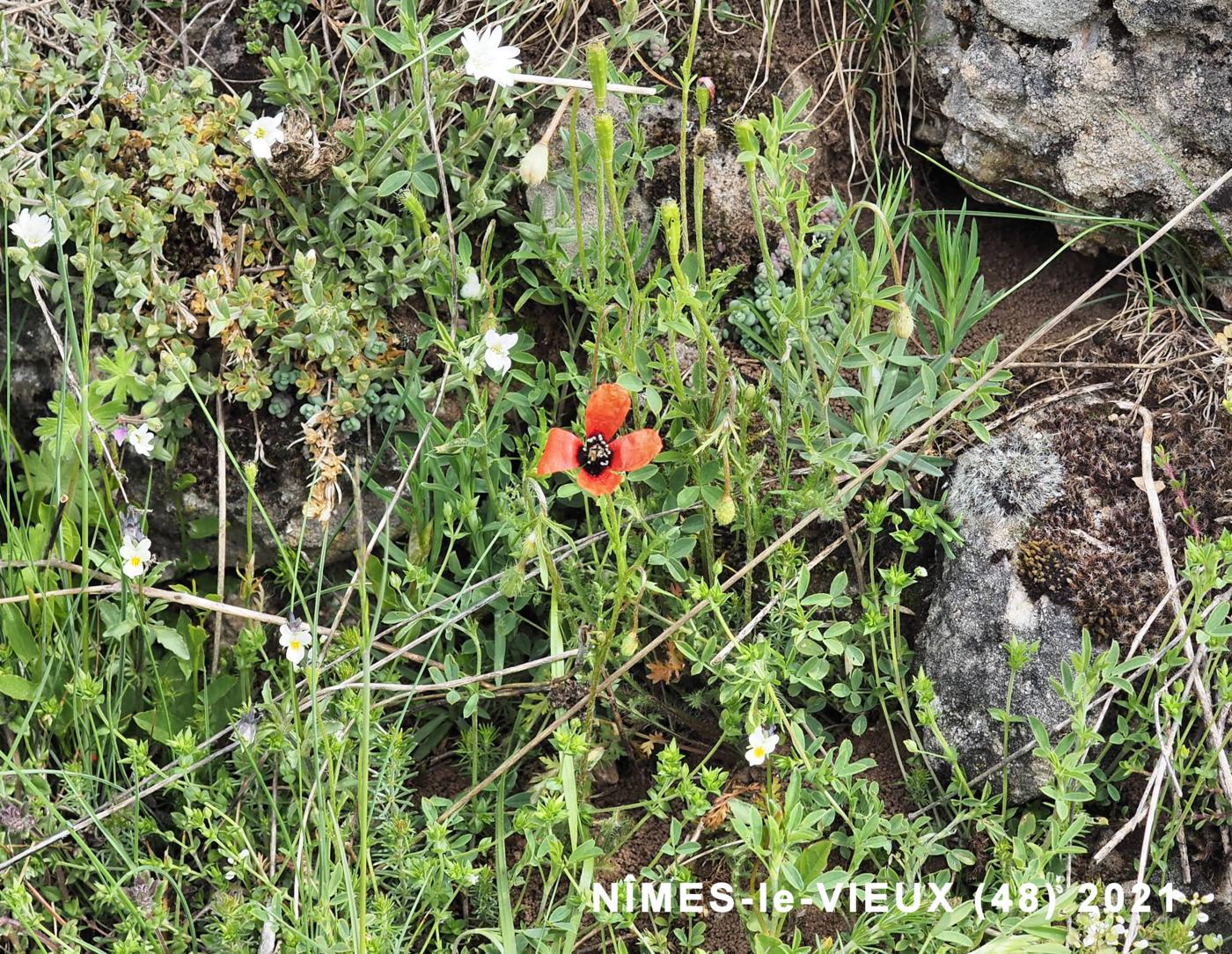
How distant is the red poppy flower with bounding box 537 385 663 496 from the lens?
1.99m

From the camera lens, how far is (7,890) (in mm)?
1978

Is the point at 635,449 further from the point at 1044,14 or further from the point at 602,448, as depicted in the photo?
the point at 1044,14

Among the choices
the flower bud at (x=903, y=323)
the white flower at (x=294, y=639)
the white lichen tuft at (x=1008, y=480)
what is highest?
the flower bud at (x=903, y=323)

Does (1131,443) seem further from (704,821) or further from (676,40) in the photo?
(676,40)

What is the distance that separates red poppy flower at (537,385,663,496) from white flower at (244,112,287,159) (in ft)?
2.95

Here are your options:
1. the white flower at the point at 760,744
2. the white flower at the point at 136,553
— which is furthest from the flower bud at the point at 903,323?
the white flower at the point at 136,553

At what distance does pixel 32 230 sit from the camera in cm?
245

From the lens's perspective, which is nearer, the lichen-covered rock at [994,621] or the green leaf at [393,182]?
the lichen-covered rock at [994,621]

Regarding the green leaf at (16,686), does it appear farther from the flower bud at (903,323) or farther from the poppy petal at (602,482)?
the flower bud at (903,323)

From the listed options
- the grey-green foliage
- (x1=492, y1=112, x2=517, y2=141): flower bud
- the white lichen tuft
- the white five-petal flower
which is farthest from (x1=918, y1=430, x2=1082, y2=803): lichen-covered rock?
the white five-petal flower

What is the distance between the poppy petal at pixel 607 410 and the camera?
2.13 m

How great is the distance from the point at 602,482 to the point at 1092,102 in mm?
1498

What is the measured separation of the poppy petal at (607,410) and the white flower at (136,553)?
866 millimetres

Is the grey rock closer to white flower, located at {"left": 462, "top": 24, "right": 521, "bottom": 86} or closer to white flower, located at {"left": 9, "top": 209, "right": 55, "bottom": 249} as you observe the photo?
white flower, located at {"left": 462, "top": 24, "right": 521, "bottom": 86}
